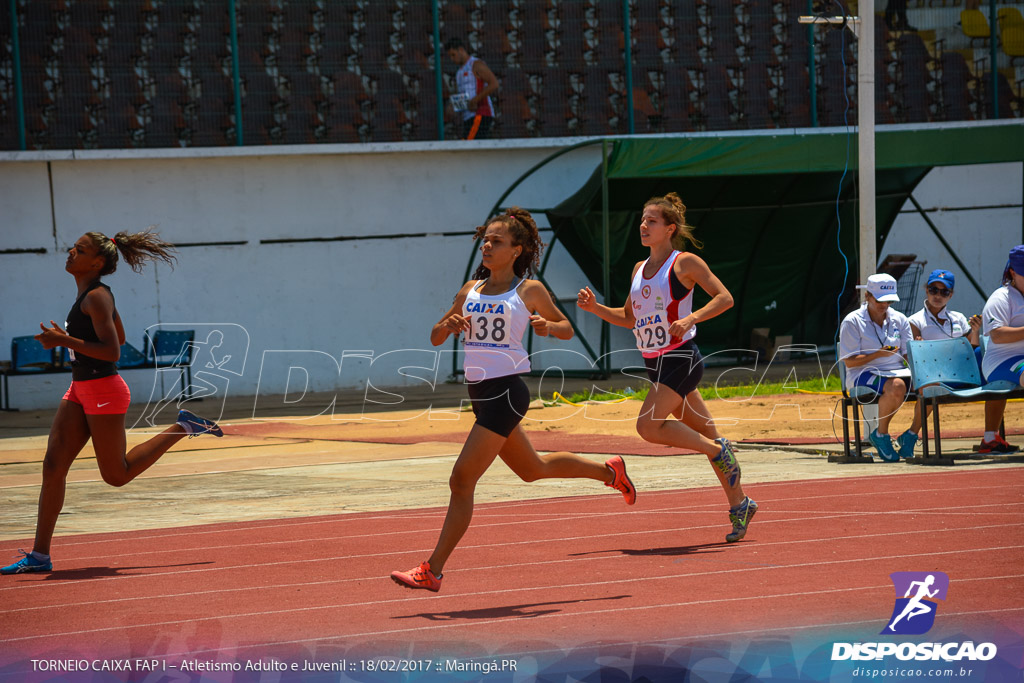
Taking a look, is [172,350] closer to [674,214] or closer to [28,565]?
[28,565]

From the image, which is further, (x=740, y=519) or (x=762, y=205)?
(x=762, y=205)

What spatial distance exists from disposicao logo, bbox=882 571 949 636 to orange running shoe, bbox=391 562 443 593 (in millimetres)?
2207

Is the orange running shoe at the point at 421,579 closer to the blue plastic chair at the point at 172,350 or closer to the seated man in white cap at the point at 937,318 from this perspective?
the seated man in white cap at the point at 937,318

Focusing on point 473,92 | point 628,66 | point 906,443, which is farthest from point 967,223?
point 906,443

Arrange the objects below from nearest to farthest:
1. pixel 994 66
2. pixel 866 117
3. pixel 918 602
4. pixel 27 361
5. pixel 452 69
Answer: pixel 918 602
pixel 866 117
pixel 27 361
pixel 452 69
pixel 994 66

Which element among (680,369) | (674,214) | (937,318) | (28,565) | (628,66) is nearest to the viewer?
(28,565)

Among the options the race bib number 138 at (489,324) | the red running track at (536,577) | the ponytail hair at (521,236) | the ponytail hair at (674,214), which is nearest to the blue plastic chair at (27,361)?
the red running track at (536,577)

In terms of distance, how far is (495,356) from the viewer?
656 centimetres

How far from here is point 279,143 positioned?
2366cm

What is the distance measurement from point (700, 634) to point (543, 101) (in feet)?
67.1

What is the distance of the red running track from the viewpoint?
5652 mm

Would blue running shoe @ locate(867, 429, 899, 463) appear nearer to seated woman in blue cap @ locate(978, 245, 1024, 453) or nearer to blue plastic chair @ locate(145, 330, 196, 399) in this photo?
seated woman in blue cap @ locate(978, 245, 1024, 453)

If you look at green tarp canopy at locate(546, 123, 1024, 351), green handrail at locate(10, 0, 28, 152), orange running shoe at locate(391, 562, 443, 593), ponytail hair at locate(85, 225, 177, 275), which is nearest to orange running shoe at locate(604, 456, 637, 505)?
orange running shoe at locate(391, 562, 443, 593)

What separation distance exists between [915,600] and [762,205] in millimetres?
18000
